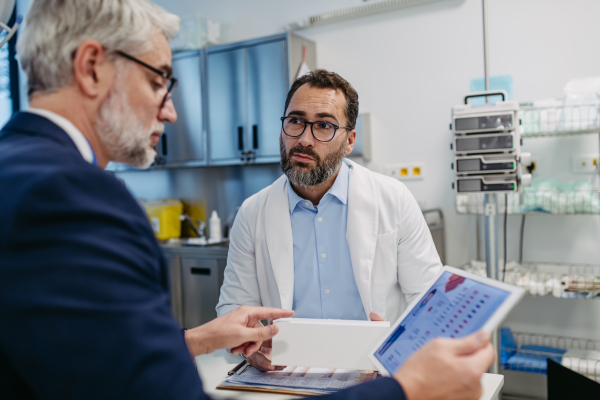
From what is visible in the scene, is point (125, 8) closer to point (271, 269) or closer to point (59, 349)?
point (59, 349)

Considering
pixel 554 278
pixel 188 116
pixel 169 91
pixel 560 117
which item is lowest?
pixel 554 278

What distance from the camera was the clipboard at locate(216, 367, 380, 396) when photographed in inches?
41.4

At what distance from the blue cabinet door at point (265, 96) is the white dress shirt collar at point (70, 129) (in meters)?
2.53

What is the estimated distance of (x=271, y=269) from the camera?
162 cm

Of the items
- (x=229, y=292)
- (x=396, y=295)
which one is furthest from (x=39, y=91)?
(x=396, y=295)

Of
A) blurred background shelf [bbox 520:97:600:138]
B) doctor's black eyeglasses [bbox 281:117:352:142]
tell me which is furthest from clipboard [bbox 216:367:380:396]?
blurred background shelf [bbox 520:97:600:138]

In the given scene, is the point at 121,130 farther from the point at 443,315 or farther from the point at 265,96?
the point at 265,96

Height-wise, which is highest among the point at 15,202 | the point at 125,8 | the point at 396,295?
the point at 125,8

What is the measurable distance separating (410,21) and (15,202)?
2.98 m

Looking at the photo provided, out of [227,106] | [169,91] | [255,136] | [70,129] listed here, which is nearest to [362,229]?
[169,91]

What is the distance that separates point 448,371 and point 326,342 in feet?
1.55

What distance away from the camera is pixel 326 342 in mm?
1091

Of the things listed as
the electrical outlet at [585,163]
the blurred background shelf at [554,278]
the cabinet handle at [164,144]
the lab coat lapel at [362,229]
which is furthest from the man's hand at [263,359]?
the cabinet handle at [164,144]

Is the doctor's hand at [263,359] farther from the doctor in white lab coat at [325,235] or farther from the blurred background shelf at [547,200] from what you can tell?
the blurred background shelf at [547,200]
